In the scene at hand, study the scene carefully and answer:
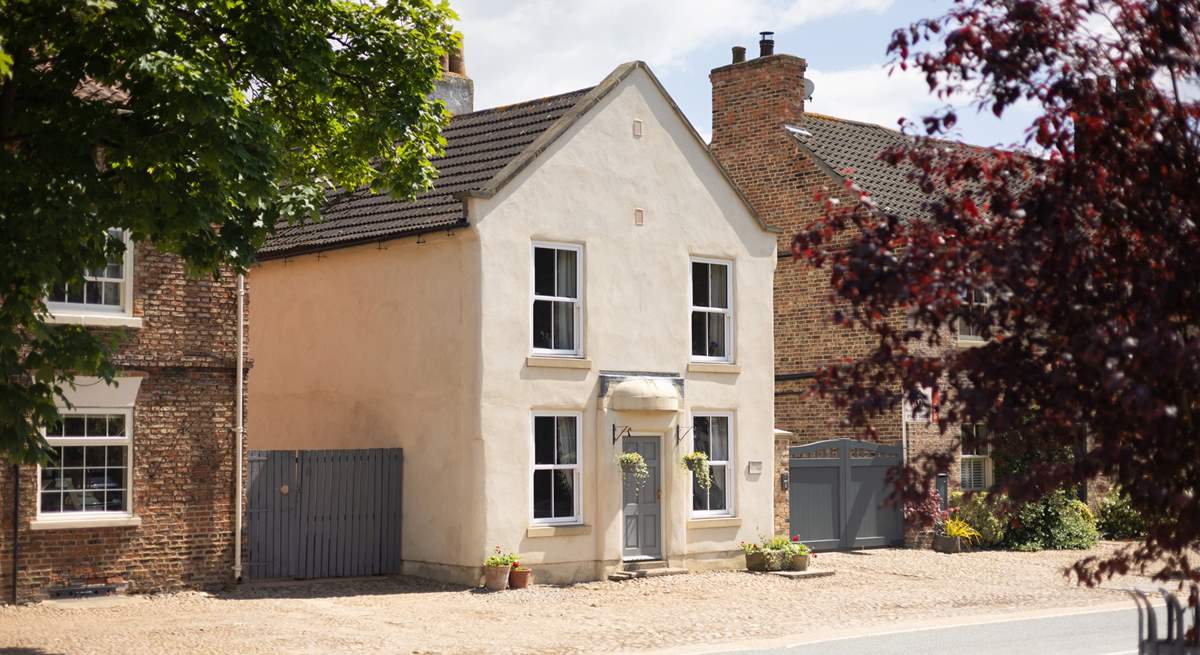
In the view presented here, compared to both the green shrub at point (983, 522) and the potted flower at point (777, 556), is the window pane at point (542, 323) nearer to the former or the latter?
the potted flower at point (777, 556)

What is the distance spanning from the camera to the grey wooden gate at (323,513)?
21.5 metres

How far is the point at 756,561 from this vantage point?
24.5 m

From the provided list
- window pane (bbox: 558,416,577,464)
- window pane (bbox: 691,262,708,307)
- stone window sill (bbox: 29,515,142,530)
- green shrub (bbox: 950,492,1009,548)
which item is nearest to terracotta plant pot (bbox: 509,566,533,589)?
window pane (bbox: 558,416,577,464)

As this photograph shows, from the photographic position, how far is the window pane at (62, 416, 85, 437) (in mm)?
19266

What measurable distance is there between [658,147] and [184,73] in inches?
479

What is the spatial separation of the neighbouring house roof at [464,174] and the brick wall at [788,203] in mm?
5145

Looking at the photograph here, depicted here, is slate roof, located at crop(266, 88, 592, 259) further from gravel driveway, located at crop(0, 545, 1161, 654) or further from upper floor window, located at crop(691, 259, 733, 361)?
gravel driveway, located at crop(0, 545, 1161, 654)

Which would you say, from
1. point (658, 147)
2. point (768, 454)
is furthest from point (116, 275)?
point (768, 454)

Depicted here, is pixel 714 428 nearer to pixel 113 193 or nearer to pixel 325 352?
pixel 325 352

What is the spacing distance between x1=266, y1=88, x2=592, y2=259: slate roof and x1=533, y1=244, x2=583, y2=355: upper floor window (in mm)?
1596

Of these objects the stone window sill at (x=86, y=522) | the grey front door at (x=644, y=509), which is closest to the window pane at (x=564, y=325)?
the grey front door at (x=644, y=509)

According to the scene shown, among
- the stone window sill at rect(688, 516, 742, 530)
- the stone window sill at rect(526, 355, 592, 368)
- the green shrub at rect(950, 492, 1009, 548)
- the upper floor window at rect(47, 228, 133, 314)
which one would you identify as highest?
the upper floor window at rect(47, 228, 133, 314)

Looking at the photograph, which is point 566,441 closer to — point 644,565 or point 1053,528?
point 644,565

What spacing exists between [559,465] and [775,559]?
14.3ft
